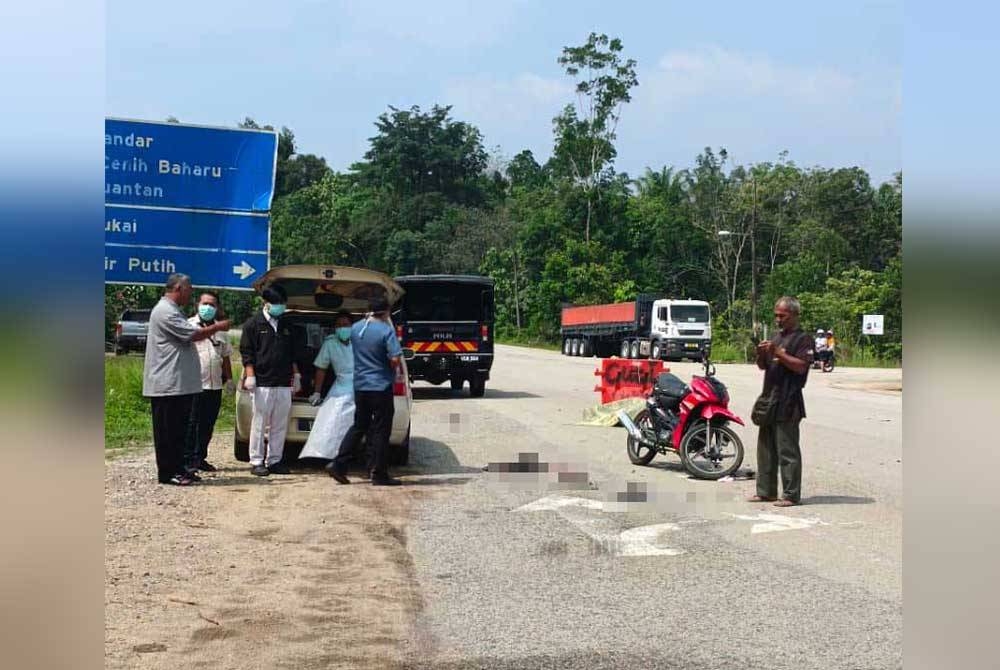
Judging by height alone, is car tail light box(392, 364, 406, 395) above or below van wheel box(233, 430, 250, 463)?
above

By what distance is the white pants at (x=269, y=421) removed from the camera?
10.9 m

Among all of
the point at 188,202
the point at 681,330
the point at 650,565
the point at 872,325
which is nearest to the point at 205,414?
the point at 188,202

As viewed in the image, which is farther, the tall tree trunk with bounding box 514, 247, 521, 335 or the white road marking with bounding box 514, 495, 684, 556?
the tall tree trunk with bounding box 514, 247, 521, 335

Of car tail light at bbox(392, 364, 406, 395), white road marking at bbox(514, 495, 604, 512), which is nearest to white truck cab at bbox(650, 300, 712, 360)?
car tail light at bbox(392, 364, 406, 395)

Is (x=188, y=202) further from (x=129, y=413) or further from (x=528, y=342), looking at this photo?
(x=528, y=342)

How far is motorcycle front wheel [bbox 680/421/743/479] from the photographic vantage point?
427 inches

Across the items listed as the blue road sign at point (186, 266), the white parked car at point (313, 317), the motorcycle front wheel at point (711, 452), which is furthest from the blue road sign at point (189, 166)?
the motorcycle front wheel at point (711, 452)

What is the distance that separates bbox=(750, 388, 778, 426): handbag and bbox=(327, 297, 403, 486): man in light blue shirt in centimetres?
356

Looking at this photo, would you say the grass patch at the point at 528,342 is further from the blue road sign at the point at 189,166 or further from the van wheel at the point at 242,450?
the van wheel at the point at 242,450

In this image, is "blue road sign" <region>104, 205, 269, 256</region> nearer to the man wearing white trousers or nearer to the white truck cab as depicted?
the man wearing white trousers

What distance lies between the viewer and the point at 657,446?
11.7m

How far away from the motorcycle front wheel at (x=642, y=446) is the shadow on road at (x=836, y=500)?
7.94 feet

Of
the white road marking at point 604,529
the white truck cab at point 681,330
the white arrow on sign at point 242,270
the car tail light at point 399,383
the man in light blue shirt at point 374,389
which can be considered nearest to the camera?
the white road marking at point 604,529

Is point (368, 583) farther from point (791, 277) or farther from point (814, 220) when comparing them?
point (814, 220)
